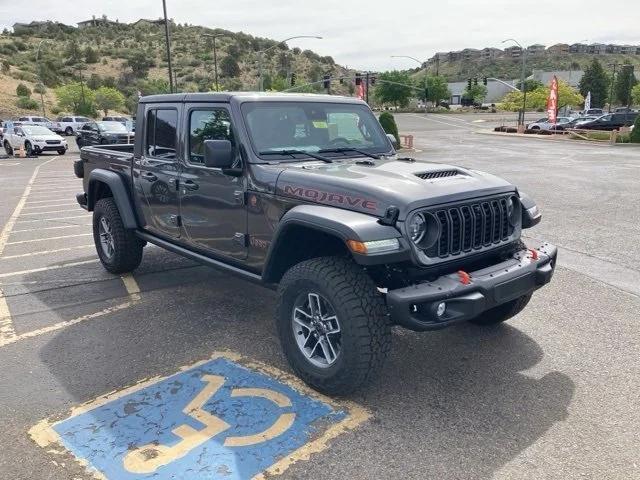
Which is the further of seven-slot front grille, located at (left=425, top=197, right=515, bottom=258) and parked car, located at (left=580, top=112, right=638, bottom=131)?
parked car, located at (left=580, top=112, right=638, bottom=131)

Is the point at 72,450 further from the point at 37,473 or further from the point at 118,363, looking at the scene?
the point at 118,363

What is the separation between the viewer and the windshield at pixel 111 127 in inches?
1028

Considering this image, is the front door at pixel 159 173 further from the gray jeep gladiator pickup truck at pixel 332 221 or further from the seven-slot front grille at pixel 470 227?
the seven-slot front grille at pixel 470 227

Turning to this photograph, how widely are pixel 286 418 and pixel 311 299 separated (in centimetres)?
76

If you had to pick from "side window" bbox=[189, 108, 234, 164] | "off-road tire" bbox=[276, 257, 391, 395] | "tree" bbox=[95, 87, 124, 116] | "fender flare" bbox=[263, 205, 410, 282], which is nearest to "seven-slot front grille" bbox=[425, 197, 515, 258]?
"fender flare" bbox=[263, 205, 410, 282]

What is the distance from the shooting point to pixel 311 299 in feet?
12.0

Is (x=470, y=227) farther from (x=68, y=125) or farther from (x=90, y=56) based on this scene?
(x=90, y=56)

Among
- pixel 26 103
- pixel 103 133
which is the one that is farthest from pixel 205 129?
pixel 26 103

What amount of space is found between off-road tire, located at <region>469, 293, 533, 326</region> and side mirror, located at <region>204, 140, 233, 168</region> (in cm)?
246

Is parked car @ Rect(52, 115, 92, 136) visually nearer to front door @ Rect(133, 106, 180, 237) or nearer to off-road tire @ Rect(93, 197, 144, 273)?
off-road tire @ Rect(93, 197, 144, 273)

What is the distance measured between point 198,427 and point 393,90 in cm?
9196

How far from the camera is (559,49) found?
176750mm

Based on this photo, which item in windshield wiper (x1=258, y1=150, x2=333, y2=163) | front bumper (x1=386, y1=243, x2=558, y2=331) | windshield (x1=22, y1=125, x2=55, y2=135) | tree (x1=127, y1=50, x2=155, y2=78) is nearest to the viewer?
front bumper (x1=386, y1=243, x2=558, y2=331)

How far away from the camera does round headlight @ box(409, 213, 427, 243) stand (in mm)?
3408
